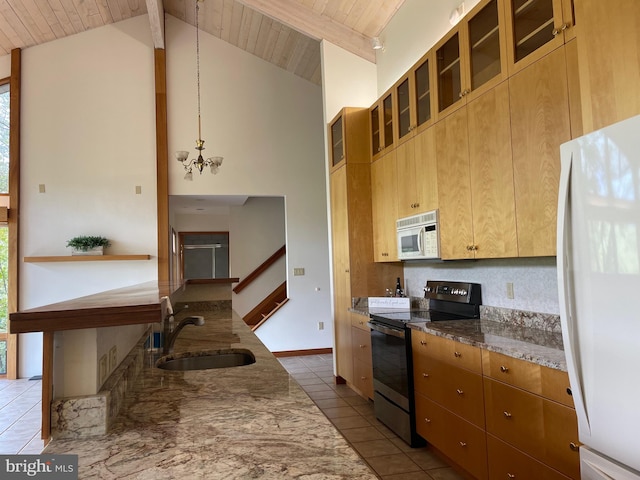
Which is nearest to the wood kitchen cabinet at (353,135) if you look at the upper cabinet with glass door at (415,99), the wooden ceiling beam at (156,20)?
the upper cabinet with glass door at (415,99)

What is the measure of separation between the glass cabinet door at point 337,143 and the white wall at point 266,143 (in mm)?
1742

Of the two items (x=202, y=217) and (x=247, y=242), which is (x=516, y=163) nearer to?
(x=247, y=242)

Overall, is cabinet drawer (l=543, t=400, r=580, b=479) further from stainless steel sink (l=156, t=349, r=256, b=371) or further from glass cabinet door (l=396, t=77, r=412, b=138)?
glass cabinet door (l=396, t=77, r=412, b=138)

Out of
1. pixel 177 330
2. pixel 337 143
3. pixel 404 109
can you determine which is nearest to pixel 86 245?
pixel 337 143

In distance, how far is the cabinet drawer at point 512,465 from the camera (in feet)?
6.16

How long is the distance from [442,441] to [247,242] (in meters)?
5.73

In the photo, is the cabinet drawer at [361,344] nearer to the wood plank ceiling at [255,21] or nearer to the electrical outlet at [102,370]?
the electrical outlet at [102,370]

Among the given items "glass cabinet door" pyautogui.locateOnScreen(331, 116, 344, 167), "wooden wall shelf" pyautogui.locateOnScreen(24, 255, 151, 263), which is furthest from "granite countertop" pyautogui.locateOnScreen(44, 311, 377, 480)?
"wooden wall shelf" pyautogui.locateOnScreen(24, 255, 151, 263)

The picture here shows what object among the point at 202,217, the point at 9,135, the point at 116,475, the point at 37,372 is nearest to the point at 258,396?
the point at 116,475

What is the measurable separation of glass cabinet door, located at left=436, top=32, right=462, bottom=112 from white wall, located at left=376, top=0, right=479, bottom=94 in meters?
0.49

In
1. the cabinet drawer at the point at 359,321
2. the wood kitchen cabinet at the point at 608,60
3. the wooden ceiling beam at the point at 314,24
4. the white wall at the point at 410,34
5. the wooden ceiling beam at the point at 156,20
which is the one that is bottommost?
the cabinet drawer at the point at 359,321

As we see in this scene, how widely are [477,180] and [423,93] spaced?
1.08 metres

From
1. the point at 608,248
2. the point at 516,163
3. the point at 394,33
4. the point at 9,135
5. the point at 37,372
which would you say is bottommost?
the point at 37,372

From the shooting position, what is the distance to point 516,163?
2.32 metres
